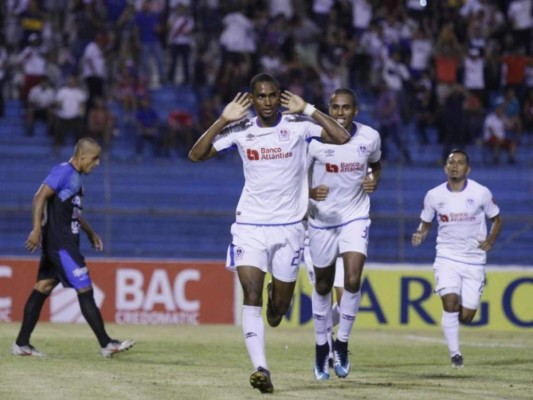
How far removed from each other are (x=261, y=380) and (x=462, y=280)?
A: 514 cm

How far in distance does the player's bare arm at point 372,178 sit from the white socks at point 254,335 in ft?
7.45

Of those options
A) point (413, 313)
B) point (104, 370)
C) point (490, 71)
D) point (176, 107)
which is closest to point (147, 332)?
point (413, 313)

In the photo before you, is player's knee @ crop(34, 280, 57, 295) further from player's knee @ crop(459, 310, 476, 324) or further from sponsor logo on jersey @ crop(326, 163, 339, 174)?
player's knee @ crop(459, 310, 476, 324)

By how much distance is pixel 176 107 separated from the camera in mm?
26625

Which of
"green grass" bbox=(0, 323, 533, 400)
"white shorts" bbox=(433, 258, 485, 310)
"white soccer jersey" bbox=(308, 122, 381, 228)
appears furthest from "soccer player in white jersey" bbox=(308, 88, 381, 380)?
"white shorts" bbox=(433, 258, 485, 310)

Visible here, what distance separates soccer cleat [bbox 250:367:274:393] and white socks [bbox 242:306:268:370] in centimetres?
13

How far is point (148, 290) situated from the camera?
21422 millimetres

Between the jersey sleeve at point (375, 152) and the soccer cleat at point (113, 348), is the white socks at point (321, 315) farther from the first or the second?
the soccer cleat at point (113, 348)

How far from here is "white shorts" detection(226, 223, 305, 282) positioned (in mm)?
11117

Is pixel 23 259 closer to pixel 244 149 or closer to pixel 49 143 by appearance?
pixel 49 143

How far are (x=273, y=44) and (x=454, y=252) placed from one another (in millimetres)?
12418

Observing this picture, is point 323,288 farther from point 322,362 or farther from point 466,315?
point 466,315

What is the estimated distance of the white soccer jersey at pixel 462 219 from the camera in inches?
599

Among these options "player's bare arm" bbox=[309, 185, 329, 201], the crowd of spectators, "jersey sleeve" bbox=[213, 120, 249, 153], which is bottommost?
"player's bare arm" bbox=[309, 185, 329, 201]
